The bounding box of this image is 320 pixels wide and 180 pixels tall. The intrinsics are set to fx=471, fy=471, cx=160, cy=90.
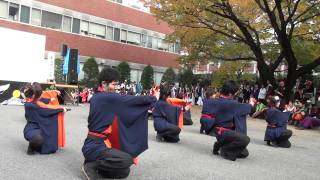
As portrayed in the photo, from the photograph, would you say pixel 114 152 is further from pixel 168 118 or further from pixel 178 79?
pixel 178 79

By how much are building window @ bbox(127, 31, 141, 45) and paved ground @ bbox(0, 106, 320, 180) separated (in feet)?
84.0

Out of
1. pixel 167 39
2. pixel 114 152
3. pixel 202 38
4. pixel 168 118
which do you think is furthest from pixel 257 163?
pixel 167 39

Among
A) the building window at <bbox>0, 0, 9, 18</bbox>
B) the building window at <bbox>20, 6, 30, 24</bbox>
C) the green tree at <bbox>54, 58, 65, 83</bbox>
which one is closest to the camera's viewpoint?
the green tree at <bbox>54, 58, 65, 83</bbox>

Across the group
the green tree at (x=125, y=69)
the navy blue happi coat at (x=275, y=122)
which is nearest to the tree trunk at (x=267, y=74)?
the navy blue happi coat at (x=275, y=122)

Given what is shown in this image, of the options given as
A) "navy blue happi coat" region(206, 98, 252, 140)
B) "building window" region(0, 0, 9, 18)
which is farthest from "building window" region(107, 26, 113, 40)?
"navy blue happi coat" region(206, 98, 252, 140)

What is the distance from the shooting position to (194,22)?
23766mm

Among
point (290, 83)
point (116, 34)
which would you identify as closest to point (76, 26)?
point (116, 34)

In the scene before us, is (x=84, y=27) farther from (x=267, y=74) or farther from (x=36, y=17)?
(x=267, y=74)

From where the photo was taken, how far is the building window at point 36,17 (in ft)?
98.9

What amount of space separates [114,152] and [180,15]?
55.4 feet

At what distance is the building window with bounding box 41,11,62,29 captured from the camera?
30.8 m

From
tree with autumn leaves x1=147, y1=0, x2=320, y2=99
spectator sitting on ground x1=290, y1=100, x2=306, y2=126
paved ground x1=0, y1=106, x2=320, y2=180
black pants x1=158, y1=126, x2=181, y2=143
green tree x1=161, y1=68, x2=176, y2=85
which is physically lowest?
paved ground x1=0, y1=106, x2=320, y2=180

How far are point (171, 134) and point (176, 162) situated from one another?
2.55 meters

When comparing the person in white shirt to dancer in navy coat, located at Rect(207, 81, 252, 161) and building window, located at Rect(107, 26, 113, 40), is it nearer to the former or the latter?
dancer in navy coat, located at Rect(207, 81, 252, 161)
